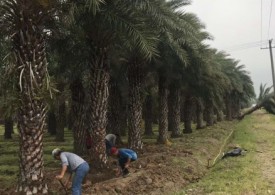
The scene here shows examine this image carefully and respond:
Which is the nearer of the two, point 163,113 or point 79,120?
point 79,120

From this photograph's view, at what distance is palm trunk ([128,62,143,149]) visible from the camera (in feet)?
67.0

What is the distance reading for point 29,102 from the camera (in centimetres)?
1119

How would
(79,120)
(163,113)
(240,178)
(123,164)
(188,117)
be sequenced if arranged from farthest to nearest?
(188,117) < (163,113) < (79,120) < (123,164) < (240,178)

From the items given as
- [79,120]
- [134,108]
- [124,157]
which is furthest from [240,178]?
[79,120]

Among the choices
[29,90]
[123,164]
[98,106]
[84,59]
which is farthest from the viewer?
[84,59]

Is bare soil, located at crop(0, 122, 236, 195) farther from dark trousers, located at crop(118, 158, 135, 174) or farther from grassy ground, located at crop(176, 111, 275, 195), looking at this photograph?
grassy ground, located at crop(176, 111, 275, 195)

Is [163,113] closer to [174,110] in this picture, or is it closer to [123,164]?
[174,110]

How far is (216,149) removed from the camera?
78.9 ft

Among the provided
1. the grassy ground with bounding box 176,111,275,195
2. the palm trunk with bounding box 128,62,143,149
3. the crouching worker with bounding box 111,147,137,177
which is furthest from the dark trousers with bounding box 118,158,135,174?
the palm trunk with bounding box 128,62,143,149

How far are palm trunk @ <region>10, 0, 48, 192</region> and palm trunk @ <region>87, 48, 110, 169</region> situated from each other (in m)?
3.76

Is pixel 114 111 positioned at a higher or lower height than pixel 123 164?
higher

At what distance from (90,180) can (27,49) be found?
4.89 metres

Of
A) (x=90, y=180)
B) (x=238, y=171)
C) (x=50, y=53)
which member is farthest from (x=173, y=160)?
(x=50, y=53)

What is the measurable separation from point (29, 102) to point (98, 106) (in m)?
4.16
